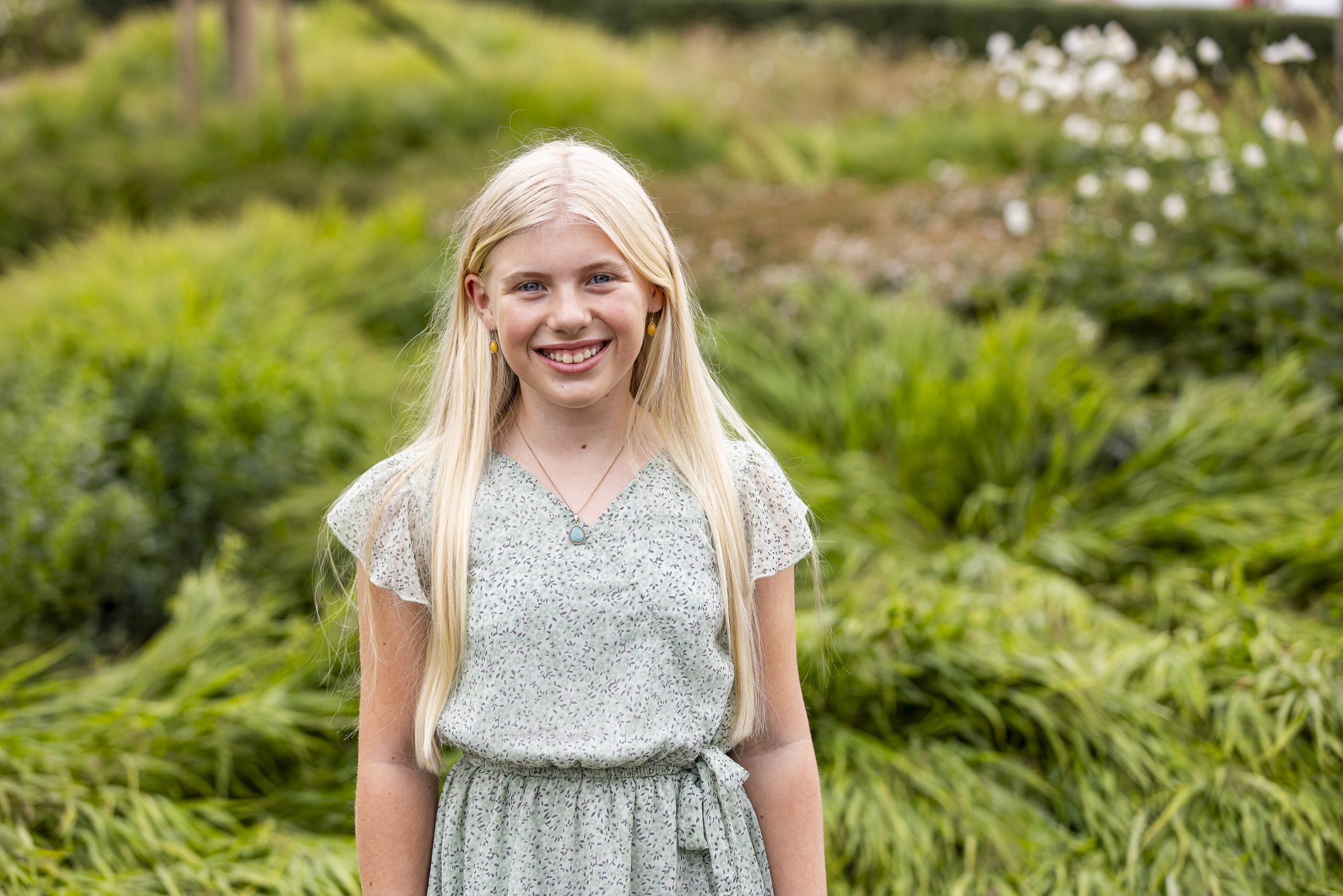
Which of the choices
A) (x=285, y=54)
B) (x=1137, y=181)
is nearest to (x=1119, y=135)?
(x=1137, y=181)

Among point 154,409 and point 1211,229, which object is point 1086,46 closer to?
point 1211,229

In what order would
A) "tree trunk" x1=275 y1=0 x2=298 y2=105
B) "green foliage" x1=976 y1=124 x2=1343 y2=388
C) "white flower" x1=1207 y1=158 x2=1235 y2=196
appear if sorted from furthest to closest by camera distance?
"tree trunk" x1=275 y1=0 x2=298 y2=105
"white flower" x1=1207 y1=158 x2=1235 y2=196
"green foliage" x1=976 y1=124 x2=1343 y2=388

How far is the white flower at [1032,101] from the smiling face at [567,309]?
6499mm

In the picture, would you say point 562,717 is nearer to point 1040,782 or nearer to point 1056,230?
point 1040,782

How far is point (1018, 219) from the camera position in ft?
19.5

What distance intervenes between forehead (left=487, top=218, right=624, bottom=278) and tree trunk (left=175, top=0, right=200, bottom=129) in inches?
347

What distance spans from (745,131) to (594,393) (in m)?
7.53

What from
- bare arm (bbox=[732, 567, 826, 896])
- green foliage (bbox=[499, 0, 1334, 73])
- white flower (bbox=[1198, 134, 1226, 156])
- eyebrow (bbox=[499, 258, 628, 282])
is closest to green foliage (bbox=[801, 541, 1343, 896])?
bare arm (bbox=[732, 567, 826, 896])

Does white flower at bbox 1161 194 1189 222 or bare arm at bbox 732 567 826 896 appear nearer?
bare arm at bbox 732 567 826 896

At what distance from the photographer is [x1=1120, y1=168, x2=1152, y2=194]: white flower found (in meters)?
5.73

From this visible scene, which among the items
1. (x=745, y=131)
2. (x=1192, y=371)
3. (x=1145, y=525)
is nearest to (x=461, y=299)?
(x=1145, y=525)

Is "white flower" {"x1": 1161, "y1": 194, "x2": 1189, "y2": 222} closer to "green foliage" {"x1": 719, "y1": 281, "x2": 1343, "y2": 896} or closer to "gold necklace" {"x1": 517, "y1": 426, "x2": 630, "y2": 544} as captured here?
"green foliage" {"x1": 719, "y1": 281, "x2": 1343, "y2": 896}

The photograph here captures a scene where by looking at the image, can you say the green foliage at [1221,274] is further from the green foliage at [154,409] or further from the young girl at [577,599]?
the young girl at [577,599]

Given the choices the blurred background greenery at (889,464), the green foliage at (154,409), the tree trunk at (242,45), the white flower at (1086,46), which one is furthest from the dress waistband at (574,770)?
the tree trunk at (242,45)
